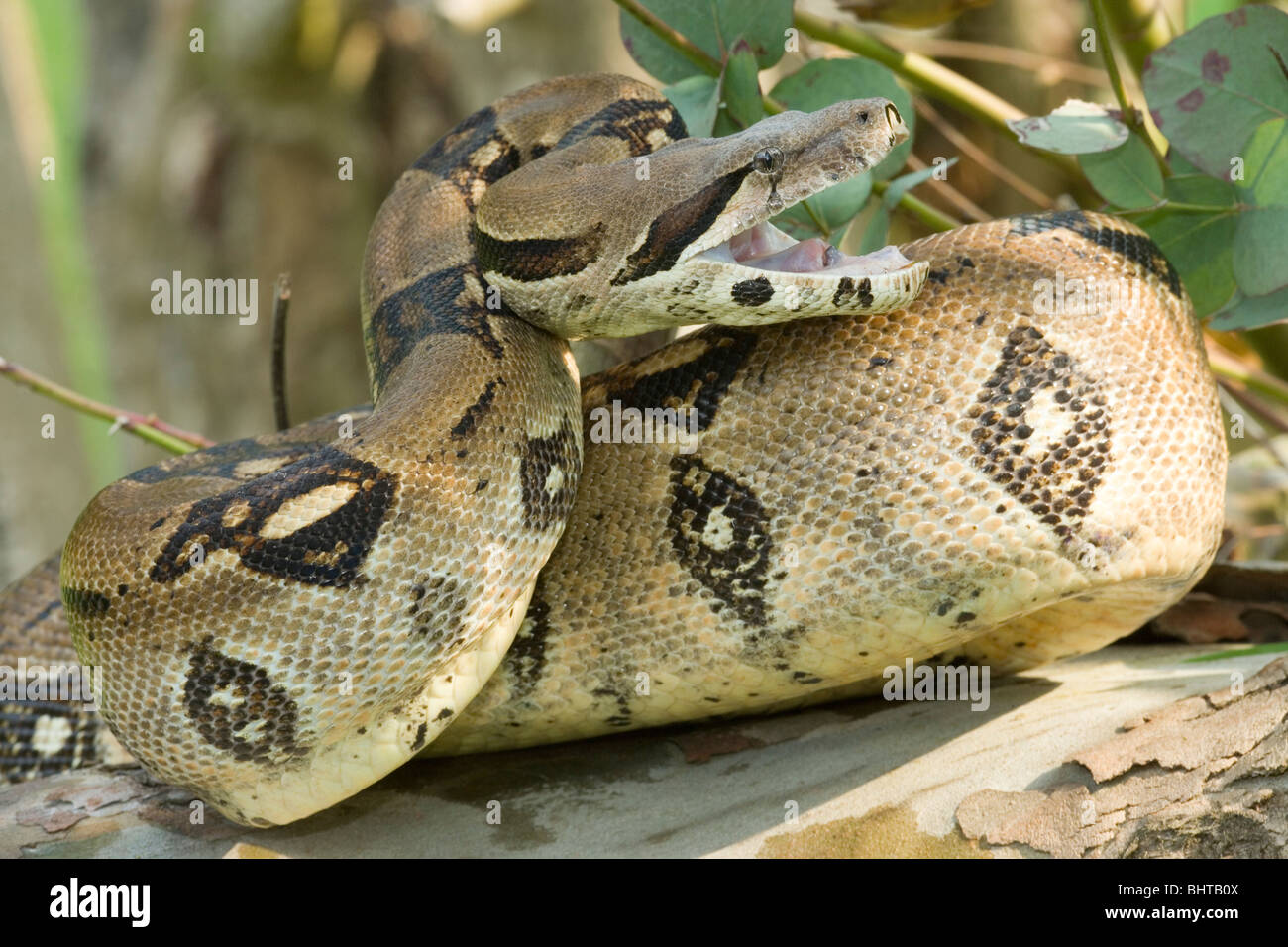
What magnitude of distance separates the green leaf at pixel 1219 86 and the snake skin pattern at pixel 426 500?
1.07 meters

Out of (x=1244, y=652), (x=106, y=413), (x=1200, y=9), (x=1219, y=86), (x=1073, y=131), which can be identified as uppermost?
(x=1200, y=9)

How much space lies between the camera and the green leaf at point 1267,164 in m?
3.25

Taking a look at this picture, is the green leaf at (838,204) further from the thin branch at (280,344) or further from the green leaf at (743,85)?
the thin branch at (280,344)

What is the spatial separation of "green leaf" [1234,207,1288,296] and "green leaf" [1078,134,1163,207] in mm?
298

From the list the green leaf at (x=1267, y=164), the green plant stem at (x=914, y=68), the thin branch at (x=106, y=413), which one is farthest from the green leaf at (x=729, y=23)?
the thin branch at (x=106, y=413)

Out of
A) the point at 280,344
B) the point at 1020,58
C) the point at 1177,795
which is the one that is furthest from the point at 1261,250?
the point at 280,344

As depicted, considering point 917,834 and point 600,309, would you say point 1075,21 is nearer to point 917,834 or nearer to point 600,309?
A: point 600,309

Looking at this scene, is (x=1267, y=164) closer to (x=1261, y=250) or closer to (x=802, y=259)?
(x=1261, y=250)

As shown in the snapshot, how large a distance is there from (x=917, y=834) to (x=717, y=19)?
2648 millimetres

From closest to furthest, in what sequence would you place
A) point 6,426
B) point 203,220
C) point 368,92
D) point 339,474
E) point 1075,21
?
point 339,474
point 1075,21
point 368,92
point 203,220
point 6,426

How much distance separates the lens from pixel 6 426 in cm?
1169

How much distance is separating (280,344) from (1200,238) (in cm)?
334

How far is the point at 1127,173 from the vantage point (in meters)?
3.60
